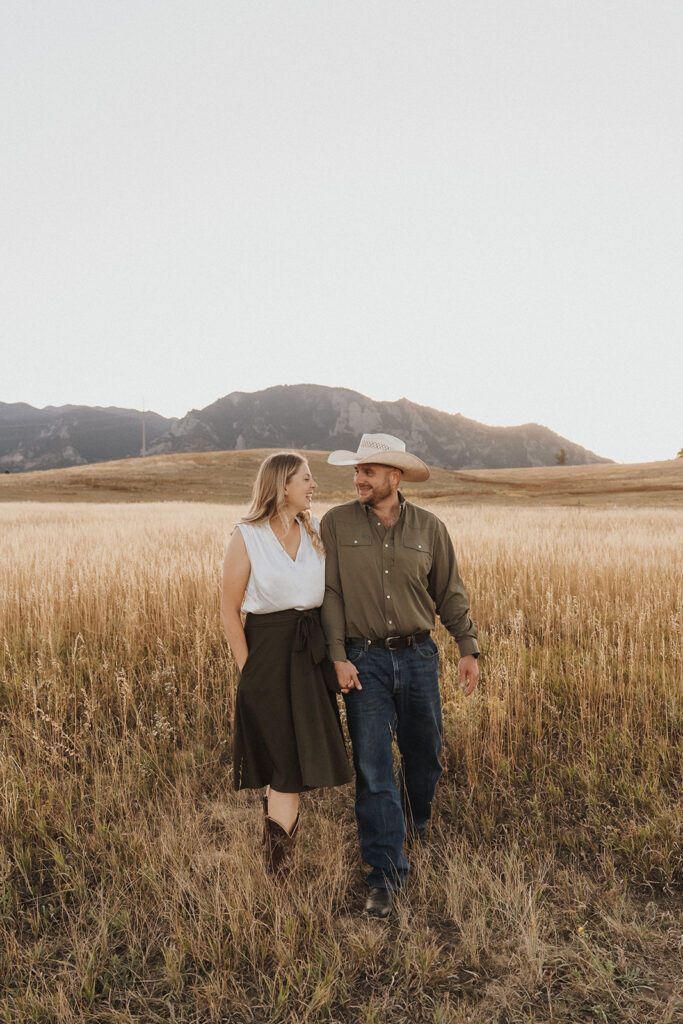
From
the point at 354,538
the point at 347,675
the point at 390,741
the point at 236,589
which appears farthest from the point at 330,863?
the point at 354,538

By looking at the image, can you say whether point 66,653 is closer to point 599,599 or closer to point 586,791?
point 586,791

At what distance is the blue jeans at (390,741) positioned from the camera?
2.71 m

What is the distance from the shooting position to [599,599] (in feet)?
22.2

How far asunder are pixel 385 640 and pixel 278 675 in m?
0.57

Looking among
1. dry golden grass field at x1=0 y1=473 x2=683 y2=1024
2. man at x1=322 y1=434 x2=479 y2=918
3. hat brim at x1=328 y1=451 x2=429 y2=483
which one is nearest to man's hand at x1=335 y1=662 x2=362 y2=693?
man at x1=322 y1=434 x2=479 y2=918

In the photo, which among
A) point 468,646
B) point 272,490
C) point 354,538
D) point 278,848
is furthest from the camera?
point 468,646

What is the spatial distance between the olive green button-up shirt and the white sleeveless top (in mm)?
134

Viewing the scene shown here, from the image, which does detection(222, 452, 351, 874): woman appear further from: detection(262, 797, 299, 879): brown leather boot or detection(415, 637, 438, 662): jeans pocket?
detection(415, 637, 438, 662): jeans pocket

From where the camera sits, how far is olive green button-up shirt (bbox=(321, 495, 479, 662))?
2.87 metres

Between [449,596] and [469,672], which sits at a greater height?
[449,596]

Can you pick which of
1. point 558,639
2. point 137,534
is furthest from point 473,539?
point 137,534

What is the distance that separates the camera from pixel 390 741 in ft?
9.40

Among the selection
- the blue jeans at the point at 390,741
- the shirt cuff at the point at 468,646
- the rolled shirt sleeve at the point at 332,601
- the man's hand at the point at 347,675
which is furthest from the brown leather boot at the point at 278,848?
the shirt cuff at the point at 468,646

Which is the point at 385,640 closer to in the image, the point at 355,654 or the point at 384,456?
the point at 355,654
